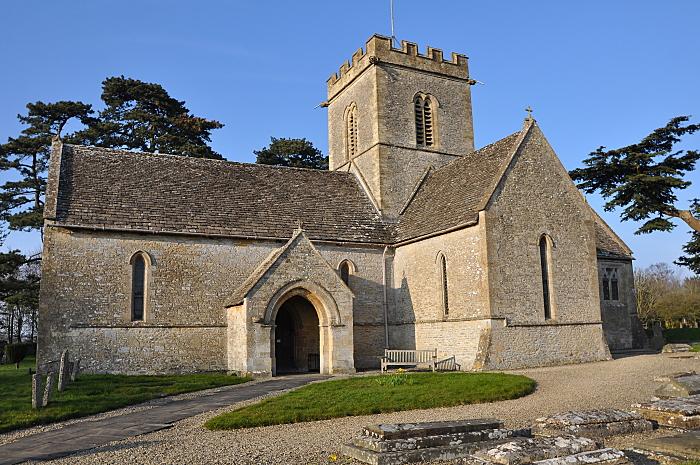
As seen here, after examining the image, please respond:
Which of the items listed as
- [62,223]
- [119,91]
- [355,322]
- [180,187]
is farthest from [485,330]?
[119,91]

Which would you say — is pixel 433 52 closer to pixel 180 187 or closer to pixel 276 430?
pixel 180 187

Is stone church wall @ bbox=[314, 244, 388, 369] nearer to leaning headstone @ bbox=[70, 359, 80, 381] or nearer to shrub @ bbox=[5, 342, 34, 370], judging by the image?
leaning headstone @ bbox=[70, 359, 80, 381]

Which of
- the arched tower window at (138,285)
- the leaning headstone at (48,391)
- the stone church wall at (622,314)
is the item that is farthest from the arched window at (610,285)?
the leaning headstone at (48,391)

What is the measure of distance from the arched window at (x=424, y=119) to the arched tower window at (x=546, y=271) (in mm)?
10484

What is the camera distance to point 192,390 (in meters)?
18.3

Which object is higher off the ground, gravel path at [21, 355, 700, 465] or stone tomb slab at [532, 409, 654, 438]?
stone tomb slab at [532, 409, 654, 438]

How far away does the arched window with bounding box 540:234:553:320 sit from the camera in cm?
2484

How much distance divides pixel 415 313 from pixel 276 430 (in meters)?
16.4

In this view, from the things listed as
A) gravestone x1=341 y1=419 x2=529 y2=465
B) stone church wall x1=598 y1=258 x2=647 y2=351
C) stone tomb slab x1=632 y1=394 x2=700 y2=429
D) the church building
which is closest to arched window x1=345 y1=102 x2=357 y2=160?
the church building

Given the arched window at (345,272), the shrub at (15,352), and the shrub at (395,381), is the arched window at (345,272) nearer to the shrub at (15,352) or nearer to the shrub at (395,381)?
the shrub at (395,381)

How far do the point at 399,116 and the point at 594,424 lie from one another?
965 inches

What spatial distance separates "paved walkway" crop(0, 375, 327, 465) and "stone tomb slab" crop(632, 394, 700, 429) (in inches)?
373

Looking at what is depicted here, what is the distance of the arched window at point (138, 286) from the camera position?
24344mm

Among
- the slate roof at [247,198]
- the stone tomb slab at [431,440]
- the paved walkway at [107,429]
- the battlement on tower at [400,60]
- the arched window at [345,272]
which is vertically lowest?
the paved walkway at [107,429]
